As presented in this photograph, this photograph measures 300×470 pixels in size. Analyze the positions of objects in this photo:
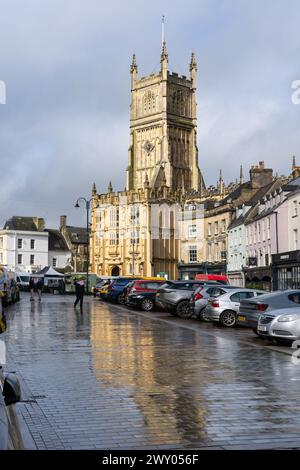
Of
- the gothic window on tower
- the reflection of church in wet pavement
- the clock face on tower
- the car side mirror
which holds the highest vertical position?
the gothic window on tower

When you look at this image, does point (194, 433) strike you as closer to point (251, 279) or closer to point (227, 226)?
point (251, 279)

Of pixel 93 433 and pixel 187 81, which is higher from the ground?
pixel 187 81

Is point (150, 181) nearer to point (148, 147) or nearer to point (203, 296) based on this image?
point (148, 147)

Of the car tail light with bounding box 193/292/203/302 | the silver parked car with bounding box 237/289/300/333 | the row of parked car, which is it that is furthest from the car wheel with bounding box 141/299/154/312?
the silver parked car with bounding box 237/289/300/333

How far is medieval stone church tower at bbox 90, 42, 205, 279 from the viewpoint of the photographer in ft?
344

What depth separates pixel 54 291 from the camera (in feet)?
238

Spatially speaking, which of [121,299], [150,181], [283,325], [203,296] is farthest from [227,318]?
[150,181]

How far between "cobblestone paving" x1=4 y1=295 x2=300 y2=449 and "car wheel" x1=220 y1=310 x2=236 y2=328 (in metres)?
4.55

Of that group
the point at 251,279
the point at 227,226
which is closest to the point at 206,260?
the point at 227,226

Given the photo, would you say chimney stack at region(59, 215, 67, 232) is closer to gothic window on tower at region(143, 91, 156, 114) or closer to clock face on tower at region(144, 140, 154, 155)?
clock face on tower at region(144, 140, 154, 155)

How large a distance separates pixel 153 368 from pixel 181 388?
2263 millimetres

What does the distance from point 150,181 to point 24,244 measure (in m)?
25.3

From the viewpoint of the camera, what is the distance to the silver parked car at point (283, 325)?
1595 cm

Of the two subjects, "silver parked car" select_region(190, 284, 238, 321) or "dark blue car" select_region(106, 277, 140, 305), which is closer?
"silver parked car" select_region(190, 284, 238, 321)
